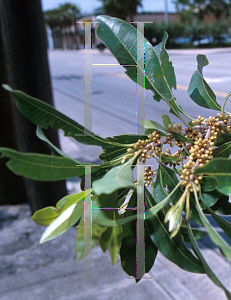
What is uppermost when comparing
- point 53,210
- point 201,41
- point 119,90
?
point 53,210

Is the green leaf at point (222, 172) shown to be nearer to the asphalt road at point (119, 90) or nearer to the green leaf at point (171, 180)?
the green leaf at point (171, 180)

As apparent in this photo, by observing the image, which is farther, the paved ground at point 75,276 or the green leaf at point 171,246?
the paved ground at point 75,276

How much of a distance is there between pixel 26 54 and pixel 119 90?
2.94 ft

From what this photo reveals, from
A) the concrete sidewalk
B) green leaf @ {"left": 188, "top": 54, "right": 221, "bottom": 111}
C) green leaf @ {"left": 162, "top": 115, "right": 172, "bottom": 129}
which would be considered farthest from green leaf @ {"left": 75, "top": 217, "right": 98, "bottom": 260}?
the concrete sidewalk

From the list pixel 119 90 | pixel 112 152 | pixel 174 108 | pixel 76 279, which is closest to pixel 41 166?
pixel 112 152

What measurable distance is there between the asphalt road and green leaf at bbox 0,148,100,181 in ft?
0.71

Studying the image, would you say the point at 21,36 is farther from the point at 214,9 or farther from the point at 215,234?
the point at 214,9

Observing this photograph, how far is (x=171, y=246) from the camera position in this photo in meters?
0.50

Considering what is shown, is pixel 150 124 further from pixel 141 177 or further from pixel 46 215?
pixel 46 215

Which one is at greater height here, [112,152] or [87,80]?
[87,80]

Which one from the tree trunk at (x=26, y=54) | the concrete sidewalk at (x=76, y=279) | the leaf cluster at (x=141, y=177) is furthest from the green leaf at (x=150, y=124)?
the tree trunk at (x=26, y=54)

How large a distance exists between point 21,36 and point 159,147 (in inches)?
89.7

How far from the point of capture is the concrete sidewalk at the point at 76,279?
7.70ft

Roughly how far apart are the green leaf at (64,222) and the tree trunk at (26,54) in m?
2.32
